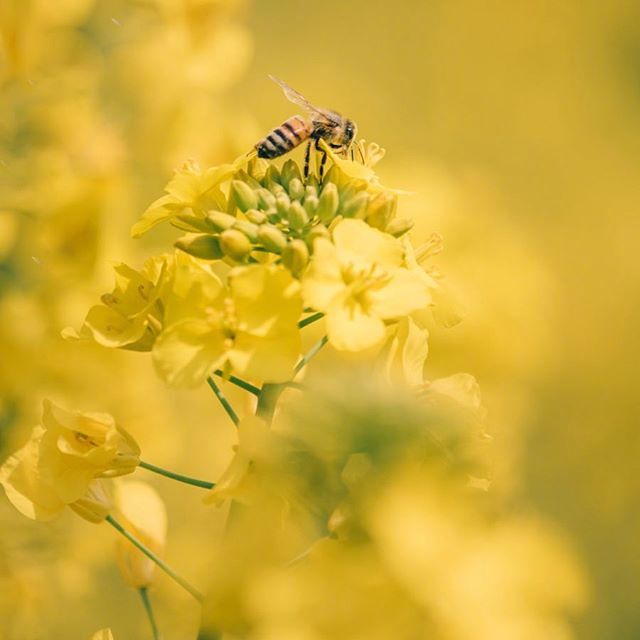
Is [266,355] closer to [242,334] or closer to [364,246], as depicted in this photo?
[242,334]

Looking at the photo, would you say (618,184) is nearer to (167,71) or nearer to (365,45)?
(365,45)

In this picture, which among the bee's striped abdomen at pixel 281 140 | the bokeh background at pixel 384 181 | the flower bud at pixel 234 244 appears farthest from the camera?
the bokeh background at pixel 384 181

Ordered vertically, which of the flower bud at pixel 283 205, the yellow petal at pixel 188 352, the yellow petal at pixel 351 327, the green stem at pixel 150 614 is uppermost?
the flower bud at pixel 283 205

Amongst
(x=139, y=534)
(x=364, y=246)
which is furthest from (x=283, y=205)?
(x=139, y=534)

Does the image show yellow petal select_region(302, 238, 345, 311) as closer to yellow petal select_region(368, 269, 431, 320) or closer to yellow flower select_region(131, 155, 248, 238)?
yellow petal select_region(368, 269, 431, 320)

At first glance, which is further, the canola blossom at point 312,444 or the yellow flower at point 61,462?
the yellow flower at point 61,462

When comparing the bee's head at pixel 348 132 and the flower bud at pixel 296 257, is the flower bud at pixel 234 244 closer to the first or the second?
the flower bud at pixel 296 257

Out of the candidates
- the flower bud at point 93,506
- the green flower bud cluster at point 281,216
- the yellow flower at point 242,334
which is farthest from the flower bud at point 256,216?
the flower bud at point 93,506

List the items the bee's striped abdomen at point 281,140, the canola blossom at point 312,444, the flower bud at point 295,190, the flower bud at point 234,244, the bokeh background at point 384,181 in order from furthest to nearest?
the bokeh background at point 384,181
the bee's striped abdomen at point 281,140
the flower bud at point 295,190
the flower bud at point 234,244
the canola blossom at point 312,444
